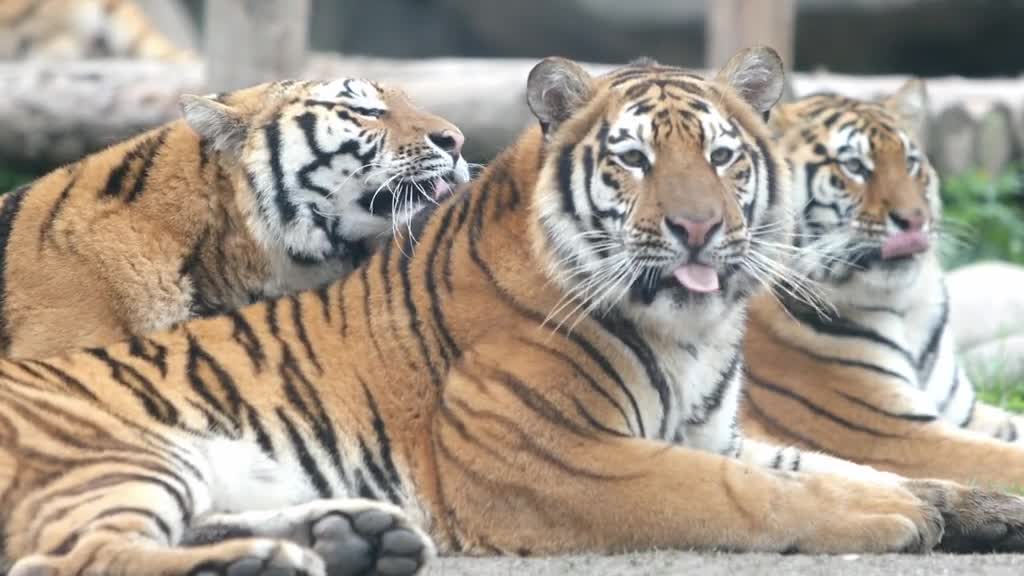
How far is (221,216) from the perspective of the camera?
4.34 m

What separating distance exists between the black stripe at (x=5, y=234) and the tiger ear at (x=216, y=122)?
0.52 metres

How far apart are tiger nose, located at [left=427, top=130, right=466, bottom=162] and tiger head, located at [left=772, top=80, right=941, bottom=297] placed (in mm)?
1007

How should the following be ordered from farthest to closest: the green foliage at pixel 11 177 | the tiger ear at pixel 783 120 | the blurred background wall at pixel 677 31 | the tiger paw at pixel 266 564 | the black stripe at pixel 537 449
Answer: the blurred background wall at pixel 677 31 < the green foliage at pixel 11 177 < the tiger ear at pixel 783 120 < the black stripe at pixel 537 449 < the tiger paw at pixel 266 564

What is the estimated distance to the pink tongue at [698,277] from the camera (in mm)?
3631

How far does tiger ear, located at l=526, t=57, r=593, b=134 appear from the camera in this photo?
3.86m

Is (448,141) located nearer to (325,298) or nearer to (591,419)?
(325,298)

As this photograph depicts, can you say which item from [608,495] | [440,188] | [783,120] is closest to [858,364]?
[783,120]

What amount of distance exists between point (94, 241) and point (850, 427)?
207 centimetres

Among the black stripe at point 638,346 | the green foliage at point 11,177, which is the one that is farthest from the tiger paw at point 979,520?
the green foliage at point 11,177

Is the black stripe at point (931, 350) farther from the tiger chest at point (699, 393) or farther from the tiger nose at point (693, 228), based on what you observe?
the tiger nose at point (693, 228)

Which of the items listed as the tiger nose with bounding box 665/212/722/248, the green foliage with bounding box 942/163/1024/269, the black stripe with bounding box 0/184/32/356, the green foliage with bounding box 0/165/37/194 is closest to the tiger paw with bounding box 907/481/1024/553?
the tiger nose with bounding box 665/212/722/248

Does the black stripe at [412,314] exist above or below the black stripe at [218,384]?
above

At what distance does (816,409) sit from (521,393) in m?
1.32

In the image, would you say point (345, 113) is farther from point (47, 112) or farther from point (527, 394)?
point (47, 112)
